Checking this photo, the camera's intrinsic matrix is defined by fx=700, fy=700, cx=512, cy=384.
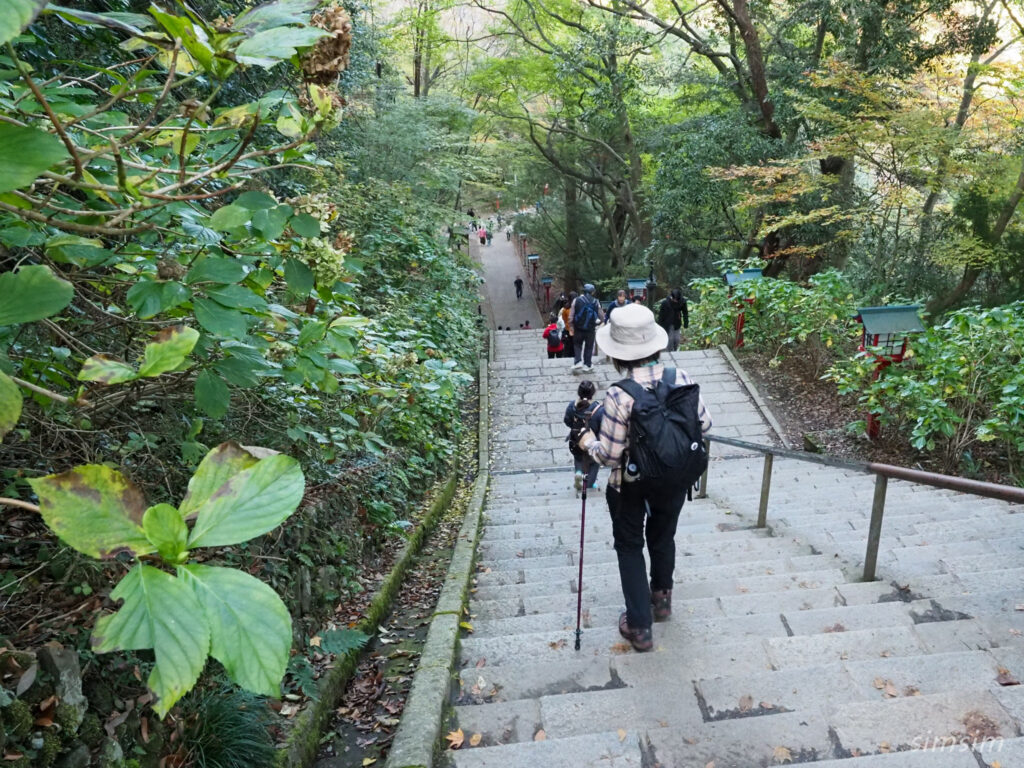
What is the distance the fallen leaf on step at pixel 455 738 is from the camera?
100 inches

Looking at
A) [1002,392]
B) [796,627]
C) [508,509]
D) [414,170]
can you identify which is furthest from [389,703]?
[414,170]

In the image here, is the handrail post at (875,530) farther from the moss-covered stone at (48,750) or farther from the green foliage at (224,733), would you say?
the moss-covered stone at (48,750)

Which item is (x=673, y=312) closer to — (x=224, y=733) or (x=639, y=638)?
(x=639, y=638)

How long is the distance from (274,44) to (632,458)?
2.24m

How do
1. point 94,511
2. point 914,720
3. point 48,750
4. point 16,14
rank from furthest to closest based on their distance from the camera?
1. point 914,720
2. point 48,750
3. point 94,511
4. point 16,14

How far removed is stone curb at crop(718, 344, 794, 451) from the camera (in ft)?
31.2

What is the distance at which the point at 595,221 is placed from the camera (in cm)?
2802

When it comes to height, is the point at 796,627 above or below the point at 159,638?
below

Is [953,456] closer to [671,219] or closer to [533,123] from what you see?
[671,219]

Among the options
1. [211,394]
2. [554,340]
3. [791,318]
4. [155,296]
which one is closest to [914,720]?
[211,394]

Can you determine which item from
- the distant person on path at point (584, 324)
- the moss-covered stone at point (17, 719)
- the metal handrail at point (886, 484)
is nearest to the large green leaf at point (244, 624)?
the moss-covered stone at point (17, 719)

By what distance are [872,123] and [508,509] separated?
871 cm

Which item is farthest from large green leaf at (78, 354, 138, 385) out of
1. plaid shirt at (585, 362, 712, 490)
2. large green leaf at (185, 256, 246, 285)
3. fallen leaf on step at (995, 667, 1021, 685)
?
fallen leaf on step at (995, 667, 1021, 685)

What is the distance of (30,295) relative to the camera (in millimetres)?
896
